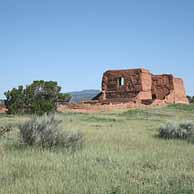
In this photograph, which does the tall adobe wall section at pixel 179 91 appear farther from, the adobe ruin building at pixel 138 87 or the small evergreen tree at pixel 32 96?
the small evergreen tree at pixel 32 96

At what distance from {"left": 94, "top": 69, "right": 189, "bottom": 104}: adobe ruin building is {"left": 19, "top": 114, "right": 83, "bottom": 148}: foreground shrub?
3498cm

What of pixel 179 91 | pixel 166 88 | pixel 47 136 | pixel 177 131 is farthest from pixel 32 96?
pixel 179 91

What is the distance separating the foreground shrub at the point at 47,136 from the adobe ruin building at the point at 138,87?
→ 35.0 metres

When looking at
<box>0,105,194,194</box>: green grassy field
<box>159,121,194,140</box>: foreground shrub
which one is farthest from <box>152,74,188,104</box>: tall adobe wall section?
<box>0,105,194,194</box>: green grassy field

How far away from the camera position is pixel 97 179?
22.3 ft

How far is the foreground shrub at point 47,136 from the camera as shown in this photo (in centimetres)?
1084

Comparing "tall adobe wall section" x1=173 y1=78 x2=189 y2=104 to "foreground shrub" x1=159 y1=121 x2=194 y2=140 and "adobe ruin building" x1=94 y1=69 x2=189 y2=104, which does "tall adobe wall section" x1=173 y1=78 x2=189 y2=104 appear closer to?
"adobe ruin building" x1=94 y1=69 x2=189 y2=104

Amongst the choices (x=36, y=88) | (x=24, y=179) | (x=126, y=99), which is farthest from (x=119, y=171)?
(x=126, y=99)

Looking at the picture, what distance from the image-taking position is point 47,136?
10.9 meters

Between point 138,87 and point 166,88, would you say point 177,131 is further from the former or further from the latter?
point 166,88

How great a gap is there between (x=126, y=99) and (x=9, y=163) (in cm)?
3995

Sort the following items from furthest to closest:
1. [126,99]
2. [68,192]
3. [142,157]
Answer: [126,99]
[142,157]
[68,192]

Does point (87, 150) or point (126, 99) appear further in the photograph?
point (126, 99)

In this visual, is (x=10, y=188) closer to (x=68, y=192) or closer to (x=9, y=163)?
(x=68, y=192)
